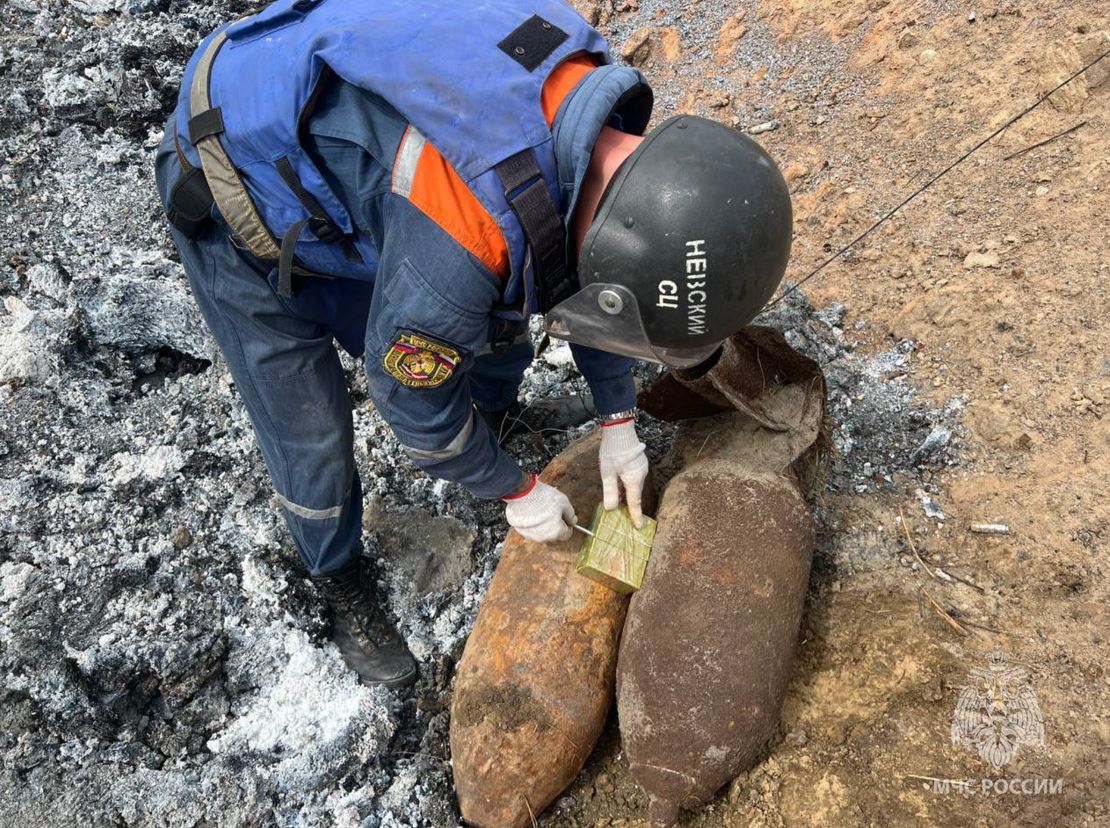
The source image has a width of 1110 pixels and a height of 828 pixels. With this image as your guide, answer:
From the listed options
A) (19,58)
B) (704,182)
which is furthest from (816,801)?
(19,58)

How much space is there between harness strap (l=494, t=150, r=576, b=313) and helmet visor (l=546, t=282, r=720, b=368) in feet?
0.33

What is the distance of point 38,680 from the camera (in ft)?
8.67

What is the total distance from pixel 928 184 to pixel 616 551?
2.45 meters

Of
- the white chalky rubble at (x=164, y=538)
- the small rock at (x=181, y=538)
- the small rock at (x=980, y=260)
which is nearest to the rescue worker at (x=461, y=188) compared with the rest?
the white chalky rubble at (x=164, y=538)

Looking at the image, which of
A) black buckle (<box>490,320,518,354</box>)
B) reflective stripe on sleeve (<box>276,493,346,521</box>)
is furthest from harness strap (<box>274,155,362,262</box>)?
reflective stripe on sleeve (<box>276,493,346,521</box>)

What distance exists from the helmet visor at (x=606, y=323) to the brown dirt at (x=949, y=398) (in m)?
1.32

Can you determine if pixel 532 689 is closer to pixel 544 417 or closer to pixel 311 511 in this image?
pixel 311 511

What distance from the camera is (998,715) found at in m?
2.24

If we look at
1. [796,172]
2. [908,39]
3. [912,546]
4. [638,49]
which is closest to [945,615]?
[912,546]

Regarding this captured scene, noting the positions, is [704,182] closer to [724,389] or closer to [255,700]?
[724,389]

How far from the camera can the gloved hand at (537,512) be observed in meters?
2.40

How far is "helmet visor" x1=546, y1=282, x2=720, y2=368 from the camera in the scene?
5.83 feet

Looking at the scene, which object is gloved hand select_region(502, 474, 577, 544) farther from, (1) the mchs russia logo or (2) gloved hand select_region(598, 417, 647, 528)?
(1) the mchs russia logo

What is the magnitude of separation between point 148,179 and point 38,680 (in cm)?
282
